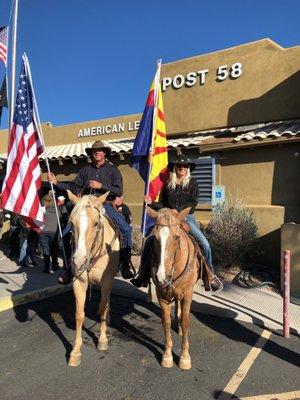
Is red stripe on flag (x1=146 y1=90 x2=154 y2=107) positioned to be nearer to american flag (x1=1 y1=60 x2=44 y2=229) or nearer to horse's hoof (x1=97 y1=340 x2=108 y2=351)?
american flag (x1=1 y1=60 x2=44 y2=229)

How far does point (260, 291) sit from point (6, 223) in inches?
383

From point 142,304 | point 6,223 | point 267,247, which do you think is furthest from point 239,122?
point 6,223

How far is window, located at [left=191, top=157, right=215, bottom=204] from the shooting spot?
481 inches

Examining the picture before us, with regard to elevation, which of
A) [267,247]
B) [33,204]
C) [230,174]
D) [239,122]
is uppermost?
[239,122]

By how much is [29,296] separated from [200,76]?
391 inches

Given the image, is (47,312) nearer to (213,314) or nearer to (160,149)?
(213,314)

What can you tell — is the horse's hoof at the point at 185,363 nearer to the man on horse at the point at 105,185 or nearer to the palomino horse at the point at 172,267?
the palomino horse at the point at 172,267

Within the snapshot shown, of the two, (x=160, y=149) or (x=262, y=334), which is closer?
(x=262, y=334)

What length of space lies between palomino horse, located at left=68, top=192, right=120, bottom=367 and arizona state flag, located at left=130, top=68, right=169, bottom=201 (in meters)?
1.83

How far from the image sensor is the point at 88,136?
2031cm

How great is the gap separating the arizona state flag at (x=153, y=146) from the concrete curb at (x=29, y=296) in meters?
2.82

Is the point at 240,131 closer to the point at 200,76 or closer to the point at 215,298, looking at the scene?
the point at 200,76

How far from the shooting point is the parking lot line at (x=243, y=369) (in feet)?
14.6

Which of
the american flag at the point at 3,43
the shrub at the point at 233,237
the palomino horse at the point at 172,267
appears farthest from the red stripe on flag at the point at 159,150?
the american flag at the point at 3,43
